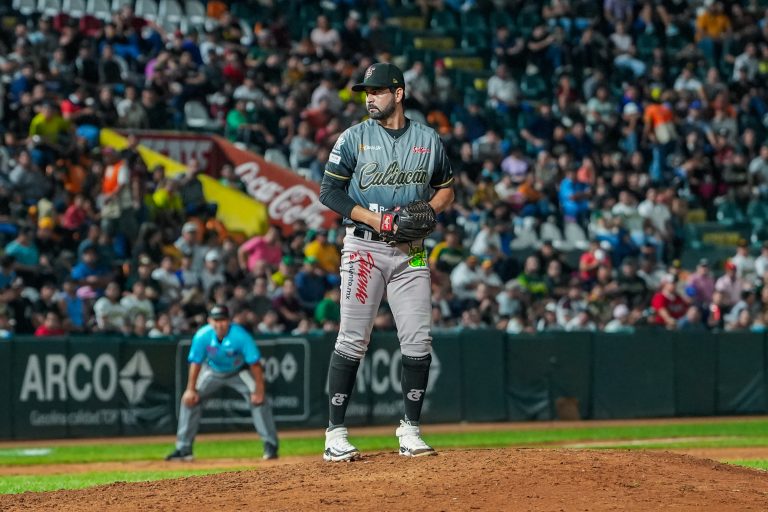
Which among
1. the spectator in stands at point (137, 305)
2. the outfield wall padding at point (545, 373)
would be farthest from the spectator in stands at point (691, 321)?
the spectator in stands at point (137, 305)

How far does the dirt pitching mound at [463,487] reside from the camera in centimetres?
749

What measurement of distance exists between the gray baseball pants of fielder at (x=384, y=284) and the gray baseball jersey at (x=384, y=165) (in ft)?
0.87

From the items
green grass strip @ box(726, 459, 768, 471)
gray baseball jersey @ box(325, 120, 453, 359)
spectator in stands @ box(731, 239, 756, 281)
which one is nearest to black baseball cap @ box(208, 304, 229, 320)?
green grass strip @ box(726, 459, 768, 471)

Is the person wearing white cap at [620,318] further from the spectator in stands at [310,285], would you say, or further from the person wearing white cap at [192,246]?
the person wearing white cap at [192,246]

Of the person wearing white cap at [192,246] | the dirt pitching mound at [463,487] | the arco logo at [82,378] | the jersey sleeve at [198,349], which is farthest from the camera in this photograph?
the person wearing white cap at [192,246]

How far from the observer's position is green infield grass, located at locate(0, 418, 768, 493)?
1655cm

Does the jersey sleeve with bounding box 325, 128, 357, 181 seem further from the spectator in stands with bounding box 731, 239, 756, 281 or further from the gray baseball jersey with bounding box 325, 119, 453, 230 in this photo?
the spectator in stands with bounding box 731, 239, 756, 281

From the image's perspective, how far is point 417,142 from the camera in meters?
8.78

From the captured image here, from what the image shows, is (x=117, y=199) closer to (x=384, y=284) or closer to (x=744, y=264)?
(x=744, y=264)

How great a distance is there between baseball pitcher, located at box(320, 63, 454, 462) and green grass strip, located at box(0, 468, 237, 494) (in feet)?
13.9

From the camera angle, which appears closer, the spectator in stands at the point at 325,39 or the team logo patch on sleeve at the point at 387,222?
the team logo patch on sleeve at the point at 387,222

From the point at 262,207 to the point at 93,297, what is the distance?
3999 mm

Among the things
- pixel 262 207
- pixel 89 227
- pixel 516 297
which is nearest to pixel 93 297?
pixel 89 227

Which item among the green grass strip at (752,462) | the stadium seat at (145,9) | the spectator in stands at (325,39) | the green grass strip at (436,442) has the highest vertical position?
the stadium seat at (145,9)
